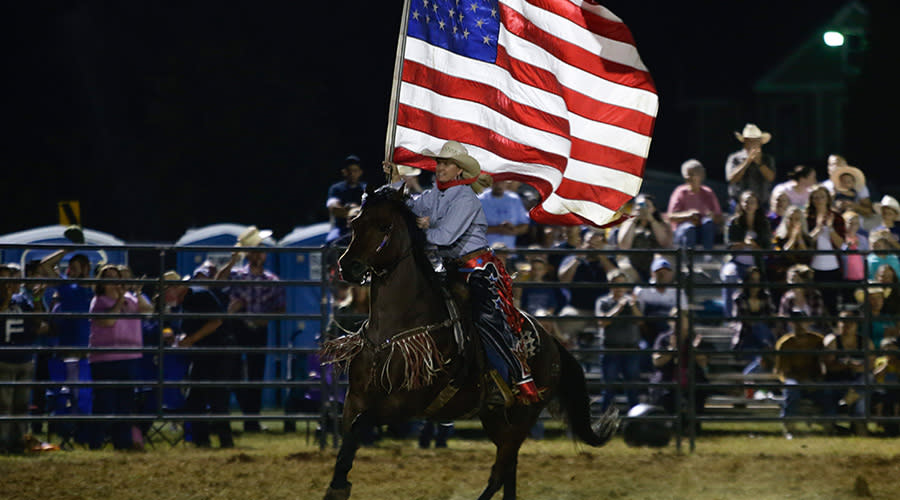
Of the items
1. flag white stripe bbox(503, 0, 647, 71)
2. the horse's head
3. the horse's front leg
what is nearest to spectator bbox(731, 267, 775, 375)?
flag white stripe bbox(503, 0, 647, 71)

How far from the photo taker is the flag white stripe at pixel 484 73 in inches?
392

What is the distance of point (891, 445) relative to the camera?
13.0m

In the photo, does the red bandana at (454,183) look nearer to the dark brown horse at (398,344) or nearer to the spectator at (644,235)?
the dark brown horse at (398,344)

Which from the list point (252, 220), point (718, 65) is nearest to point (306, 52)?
point (252, 220)

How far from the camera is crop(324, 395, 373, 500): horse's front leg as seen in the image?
783cm

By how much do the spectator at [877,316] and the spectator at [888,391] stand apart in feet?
0.49

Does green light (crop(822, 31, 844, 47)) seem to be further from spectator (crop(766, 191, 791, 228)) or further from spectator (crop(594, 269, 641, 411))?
spectator (crop(594, 269, 641, 411))

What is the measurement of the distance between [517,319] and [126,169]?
952 inches

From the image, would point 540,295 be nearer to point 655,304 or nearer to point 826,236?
point 655,304

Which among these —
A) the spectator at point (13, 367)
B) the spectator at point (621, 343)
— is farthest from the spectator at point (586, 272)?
the spectator at point (13, 367)

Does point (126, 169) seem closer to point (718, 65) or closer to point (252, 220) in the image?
point (252, 220)

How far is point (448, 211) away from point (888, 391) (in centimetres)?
719

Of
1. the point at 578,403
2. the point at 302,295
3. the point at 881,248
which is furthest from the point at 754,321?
the point at 302,295

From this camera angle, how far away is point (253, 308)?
13.6 meters
